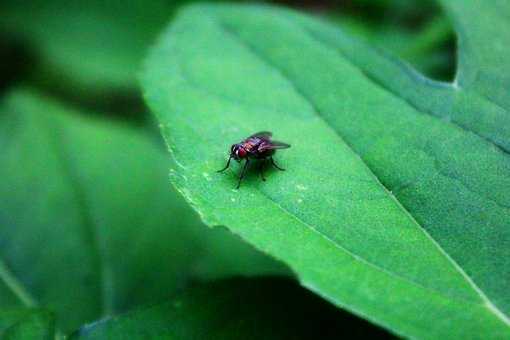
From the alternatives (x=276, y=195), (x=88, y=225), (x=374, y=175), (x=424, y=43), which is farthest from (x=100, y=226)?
(x=424, y=43)

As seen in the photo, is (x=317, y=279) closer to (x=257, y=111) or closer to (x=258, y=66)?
(x=257, y=111)

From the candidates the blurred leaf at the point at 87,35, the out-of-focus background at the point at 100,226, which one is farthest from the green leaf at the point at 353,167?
the blurred leaf at the point at 87,35

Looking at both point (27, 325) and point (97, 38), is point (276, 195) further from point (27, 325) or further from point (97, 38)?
point (97, 38)

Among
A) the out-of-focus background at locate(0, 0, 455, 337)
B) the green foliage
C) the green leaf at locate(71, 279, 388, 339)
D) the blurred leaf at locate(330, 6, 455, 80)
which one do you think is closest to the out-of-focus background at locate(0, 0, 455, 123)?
the blurred leaf at locate(330, 6, 455, 80)

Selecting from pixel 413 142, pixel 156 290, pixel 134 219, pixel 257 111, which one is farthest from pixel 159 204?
pixel 413 142

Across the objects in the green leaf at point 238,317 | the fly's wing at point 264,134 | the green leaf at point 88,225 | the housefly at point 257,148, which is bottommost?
the green leaf at point 88,225

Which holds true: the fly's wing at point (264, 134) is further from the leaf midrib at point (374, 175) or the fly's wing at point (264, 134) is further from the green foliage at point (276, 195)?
the leaf midrib at point (374, 175)

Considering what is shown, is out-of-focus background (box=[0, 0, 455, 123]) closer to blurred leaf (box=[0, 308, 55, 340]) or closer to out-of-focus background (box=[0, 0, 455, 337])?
out-of-focus background (box=[0, 0, 455, 337])

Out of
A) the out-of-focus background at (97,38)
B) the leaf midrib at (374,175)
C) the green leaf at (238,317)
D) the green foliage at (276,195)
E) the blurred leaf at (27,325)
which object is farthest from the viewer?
the out-of-focus background at (97,38)
